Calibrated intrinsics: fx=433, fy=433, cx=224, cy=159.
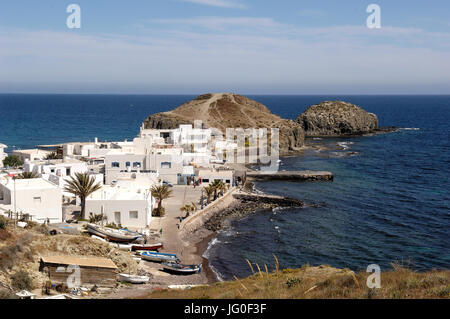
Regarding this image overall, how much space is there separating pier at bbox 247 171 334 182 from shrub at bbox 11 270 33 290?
45.6 metres

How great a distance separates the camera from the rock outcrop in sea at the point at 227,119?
96.7 m

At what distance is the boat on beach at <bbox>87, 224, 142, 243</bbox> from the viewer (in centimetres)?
2969

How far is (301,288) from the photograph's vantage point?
1496cm

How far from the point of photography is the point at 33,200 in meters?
31.5

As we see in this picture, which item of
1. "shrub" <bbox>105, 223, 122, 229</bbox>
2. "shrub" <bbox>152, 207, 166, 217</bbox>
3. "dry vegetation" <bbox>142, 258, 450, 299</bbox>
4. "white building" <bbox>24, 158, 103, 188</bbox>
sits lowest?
"shrub" <bbox>152, 207, 166, 217</bbox>

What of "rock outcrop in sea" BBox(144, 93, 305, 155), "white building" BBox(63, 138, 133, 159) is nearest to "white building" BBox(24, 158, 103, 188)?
"white building" BBox(63, 138, 133, 159)

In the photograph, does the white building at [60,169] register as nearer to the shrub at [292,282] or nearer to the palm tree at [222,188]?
the palm tree at [222,188]

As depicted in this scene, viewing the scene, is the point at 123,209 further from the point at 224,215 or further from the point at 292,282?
the point at 292,282

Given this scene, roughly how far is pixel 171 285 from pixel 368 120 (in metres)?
118

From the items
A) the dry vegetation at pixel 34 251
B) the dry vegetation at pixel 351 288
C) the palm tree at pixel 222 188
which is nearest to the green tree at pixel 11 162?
the palm tree at pixel 222 188

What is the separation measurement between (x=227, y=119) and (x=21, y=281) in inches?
3794

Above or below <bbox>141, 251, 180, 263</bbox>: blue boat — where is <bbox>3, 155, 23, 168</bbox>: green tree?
above

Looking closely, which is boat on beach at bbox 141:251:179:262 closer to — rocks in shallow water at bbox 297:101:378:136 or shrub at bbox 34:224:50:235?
shrub at bbox 34:224:50:235

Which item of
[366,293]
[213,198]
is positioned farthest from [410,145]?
[366,293]
